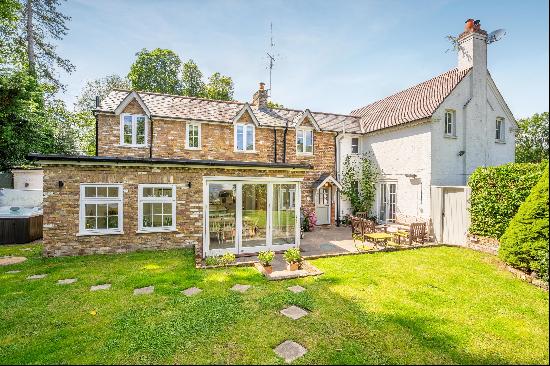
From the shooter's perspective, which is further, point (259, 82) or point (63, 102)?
point (63, 102)

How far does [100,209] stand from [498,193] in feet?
51.9

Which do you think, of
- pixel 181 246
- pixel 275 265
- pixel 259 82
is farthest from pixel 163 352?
pixel 259 82

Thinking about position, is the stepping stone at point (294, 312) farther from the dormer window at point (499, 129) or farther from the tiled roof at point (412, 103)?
the dormer window at point (499, 129)

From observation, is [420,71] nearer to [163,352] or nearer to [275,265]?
[275,265]

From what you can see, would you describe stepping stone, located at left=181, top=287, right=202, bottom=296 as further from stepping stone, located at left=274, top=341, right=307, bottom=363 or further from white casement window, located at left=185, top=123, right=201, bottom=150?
white casement window, located at left=185, top=123, right=201, bottom=150

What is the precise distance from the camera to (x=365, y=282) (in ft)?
26.1

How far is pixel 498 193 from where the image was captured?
10.9 meters

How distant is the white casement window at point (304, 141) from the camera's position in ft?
60.6

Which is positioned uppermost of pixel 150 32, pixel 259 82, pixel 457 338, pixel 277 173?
pixel 259 82

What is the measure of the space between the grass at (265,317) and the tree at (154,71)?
32.9 meters

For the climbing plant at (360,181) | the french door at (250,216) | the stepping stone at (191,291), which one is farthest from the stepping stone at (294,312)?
the climbing plant at (360,181)

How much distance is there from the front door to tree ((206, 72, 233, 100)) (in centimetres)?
2521

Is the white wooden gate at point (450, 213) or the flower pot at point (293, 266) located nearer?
the flower pot at point (293, 266)

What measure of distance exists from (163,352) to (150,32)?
421 inches
